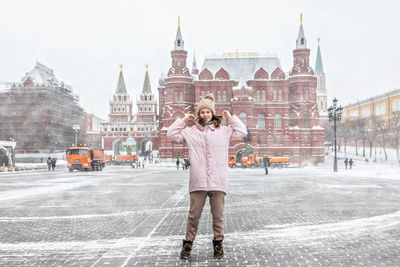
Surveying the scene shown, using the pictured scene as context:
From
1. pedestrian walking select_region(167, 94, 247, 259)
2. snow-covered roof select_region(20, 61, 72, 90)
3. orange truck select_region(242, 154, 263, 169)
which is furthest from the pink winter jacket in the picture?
snow-covered roof select_region(20, 61, 72, 90)

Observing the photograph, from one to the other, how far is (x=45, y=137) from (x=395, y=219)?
193 ft

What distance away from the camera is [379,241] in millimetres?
5977

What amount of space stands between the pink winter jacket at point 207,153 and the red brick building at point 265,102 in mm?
49644

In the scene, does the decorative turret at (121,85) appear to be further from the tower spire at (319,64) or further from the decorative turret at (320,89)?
the tower spire at (319,64)

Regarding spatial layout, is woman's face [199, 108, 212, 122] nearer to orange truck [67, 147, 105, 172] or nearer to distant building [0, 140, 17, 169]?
orange truck [67, 147, 105, 172]

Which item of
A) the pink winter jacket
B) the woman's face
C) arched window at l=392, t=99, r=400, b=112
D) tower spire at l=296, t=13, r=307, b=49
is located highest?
tower spire at l=296, t=13, r=307, b=49

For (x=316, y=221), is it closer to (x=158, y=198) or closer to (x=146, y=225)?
(x=146, y=225)

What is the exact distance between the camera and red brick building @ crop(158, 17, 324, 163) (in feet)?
183

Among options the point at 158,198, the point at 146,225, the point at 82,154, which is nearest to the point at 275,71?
the point at 82,154

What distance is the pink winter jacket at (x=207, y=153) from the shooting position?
195 inches

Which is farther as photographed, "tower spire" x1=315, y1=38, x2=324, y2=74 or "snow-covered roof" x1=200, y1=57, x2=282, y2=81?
"tower spire" x1=315, y1=38, x2=324, y2=74

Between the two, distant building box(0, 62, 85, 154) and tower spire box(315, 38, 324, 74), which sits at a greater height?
tower spire box(315, 38, 324, 74)

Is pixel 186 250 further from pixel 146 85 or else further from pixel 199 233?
pixel 146 85

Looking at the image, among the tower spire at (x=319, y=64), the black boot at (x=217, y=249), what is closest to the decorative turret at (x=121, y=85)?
the tower spire at (x=319, y=64)
